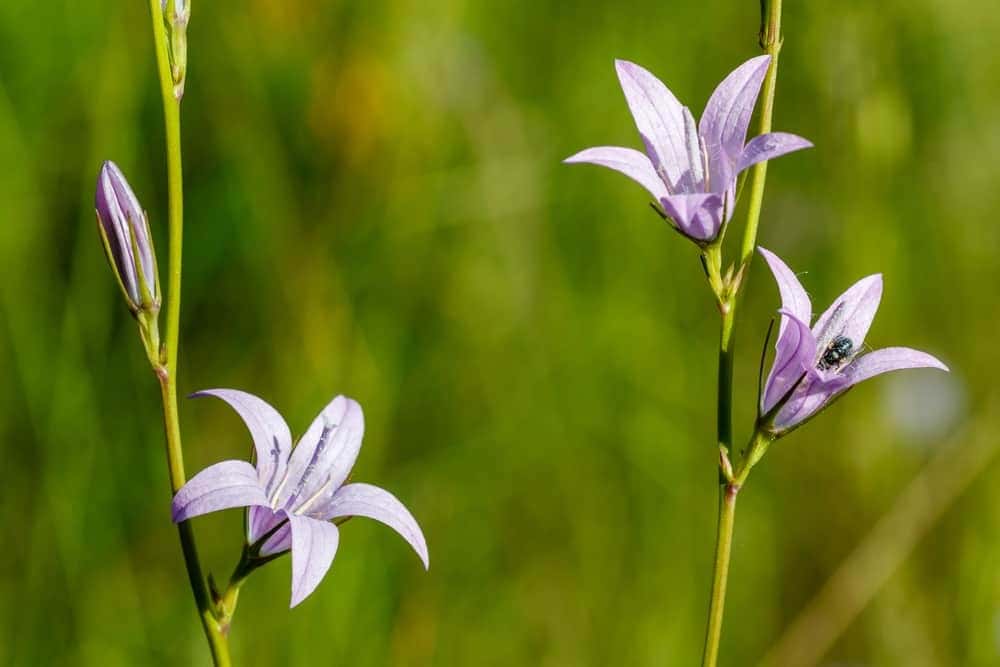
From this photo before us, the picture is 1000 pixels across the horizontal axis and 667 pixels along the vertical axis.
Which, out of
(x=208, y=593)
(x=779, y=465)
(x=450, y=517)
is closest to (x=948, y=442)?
(x=779, y=465)

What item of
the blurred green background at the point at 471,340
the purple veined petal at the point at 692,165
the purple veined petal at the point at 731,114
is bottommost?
the blurred green background at the point at 471,340

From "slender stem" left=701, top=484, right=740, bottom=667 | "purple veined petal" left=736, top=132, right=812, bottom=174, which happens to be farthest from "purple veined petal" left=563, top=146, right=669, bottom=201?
"slender stem" left=701, top=484, right=740, bottom=667

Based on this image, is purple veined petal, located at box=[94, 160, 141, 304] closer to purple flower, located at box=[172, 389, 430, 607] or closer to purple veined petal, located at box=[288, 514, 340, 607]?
purple flower, located at box=[172, 389, 430, 607]

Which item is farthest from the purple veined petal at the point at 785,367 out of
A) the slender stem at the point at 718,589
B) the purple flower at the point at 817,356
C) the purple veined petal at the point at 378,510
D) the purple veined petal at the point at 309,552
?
the purple veined petal at the point at 309,552

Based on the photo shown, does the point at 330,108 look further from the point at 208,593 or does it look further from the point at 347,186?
the point at 208,593

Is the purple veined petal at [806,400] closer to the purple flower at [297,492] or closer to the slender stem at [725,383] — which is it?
the slender stem at [725,383]

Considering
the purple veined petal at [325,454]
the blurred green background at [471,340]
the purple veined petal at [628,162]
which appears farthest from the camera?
the blurred green background at [471,340]

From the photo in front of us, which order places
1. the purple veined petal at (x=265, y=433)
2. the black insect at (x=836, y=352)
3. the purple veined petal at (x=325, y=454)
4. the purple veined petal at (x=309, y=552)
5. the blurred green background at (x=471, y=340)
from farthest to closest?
the blurred green background at (x=471, y=340) → the purple veined petal at (x=325, y=454) → the black insect at (x=836, y=352) → the purple veined petal at (x=265, y=433) → the purple veined petal at (x=309, y=552)
